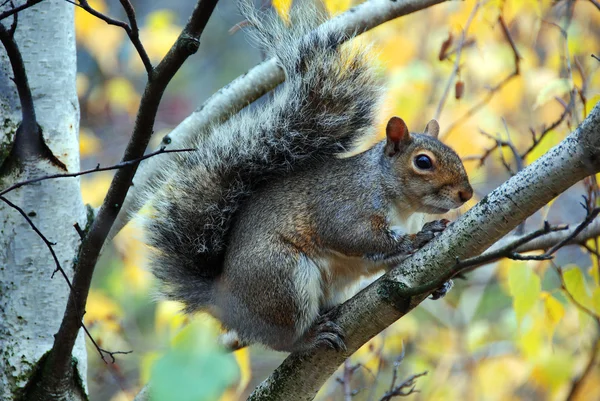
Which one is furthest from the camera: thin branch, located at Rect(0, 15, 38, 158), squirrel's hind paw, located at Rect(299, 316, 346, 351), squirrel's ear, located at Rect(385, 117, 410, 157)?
squirrel's ear, located at Rect(385, 117, 410, 157)

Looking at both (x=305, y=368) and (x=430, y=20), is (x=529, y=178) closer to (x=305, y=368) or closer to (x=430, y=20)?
(x=305, y=368)

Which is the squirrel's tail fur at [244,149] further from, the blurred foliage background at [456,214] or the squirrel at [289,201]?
the blurred foliage background at [456,214]

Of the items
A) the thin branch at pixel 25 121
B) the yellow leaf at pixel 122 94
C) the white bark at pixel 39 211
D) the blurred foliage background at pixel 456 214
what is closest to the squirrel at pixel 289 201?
the blurred foliage background at pixel 456 214

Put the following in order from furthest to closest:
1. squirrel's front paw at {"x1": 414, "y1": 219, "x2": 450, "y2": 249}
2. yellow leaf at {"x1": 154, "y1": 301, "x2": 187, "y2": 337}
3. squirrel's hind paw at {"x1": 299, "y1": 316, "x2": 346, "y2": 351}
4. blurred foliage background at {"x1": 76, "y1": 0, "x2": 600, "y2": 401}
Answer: yellow leaf at {"x1": 154, "y1": 301, "x2": 187, "y2": 337} < blurred foliage background at {"x1": 76, "y1": 0, "x2": 600, "y2": 401} < squirrel's front paw at {"x1": 414, "y1": 219, "x2": 450, "y2": 249} < squirrel's hind paw at {"x1": 299, "y1": 316, "x2": 346, "y2": 351}

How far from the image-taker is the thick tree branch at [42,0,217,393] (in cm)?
144

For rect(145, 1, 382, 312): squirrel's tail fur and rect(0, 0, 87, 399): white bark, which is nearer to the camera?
rect(0, 0, 87, 399): white bark

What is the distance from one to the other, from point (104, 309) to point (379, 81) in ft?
6.90

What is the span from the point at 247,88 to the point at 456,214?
3.98 feet

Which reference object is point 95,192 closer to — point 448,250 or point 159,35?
point 159,35

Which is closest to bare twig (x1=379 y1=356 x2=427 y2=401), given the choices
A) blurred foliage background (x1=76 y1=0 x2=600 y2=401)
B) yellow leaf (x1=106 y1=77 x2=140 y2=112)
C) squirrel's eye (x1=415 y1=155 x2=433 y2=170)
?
blurred foliage background (x1=76 y1=0 x2=600 y2=401)

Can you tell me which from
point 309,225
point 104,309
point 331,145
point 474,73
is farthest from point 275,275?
point 474,73

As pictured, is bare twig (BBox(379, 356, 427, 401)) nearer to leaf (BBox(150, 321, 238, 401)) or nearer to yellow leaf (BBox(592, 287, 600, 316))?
yellow leaf (BBox(592, 287, 600, 316))

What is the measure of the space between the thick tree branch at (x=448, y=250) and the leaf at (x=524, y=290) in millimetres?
662

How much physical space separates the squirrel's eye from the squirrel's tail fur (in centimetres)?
29
